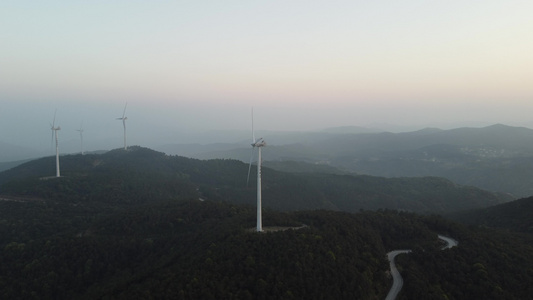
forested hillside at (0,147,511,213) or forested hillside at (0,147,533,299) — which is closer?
forested hillside at (0,147,533,299)

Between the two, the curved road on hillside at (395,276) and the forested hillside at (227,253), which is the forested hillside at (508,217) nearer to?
the forested hillside at (227,253)

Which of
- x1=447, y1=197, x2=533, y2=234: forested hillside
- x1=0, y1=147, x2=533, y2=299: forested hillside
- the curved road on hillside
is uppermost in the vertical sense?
x1=0, y1=147, x2=533, y2=299: forested hillside

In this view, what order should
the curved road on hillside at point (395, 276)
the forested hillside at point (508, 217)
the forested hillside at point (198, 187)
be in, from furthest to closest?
the forested hillside at point (198, 187), the forested hillside at point (508, 217), the curved road on hillside at point (395, 276)

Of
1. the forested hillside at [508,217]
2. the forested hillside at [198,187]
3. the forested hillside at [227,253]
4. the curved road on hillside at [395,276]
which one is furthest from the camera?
the forested hillside at [198,187]

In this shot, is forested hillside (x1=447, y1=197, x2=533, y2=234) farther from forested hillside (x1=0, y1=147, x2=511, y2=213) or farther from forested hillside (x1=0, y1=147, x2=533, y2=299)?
forested hillside (x1=0, y1=147, x2=511, y2=213)

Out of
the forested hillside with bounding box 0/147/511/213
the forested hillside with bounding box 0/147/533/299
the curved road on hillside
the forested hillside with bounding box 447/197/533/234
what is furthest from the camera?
the forested hillside with bounding box 0/147/511/213

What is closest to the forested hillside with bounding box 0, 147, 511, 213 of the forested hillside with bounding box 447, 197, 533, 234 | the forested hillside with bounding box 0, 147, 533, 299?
the forested hillside with bounding box 0, 147, 533, 299

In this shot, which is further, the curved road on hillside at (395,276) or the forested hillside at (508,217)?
the forested hillside at (508,217)

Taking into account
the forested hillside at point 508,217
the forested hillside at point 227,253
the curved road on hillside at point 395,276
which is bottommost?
the forested hillside at point 508,217

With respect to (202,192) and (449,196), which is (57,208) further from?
(449,196)

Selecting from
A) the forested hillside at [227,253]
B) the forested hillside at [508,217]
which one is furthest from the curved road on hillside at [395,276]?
the forested hillside at [508,217]

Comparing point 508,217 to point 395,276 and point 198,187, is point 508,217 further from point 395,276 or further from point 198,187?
point 198,187

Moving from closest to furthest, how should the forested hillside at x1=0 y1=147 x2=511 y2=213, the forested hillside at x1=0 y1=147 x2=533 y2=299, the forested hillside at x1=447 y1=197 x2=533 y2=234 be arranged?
the forested hillside at x1=0 y1=147 x2=533 y2=299 → the forested hillside at x1=447 y1=197 x2=533 y2=234 → the forested hillside at x1=0 y1=147 x2=511 y2=213
